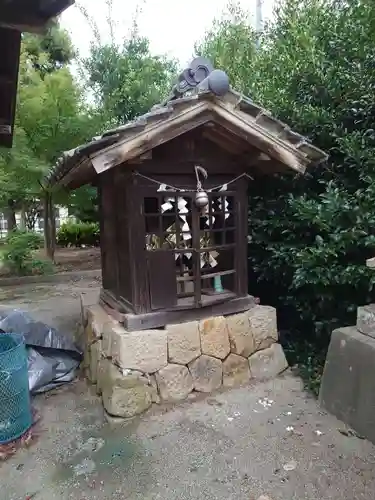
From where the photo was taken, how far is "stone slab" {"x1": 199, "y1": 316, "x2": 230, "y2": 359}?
4465 mm

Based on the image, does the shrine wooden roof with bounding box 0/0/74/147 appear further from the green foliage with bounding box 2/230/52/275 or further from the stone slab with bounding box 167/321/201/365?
the green foliage with bounding box 2/230/52/275

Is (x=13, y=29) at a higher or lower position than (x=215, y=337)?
higher

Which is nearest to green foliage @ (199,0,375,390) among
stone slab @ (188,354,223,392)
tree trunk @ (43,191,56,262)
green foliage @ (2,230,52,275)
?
stone slab @ (188,354,223,392)

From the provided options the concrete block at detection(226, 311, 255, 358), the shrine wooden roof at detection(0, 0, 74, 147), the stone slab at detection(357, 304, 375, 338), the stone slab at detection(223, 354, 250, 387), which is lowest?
the stone slab at detection(223, 354, 250, 387)

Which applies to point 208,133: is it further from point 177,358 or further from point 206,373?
point 206,373

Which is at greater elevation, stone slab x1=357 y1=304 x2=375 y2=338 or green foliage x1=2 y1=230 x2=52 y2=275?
green foliage x1=2 y1=230 x2=52 y2=275

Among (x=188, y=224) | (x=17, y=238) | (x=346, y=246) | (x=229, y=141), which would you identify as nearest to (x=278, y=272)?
(x=346, y=246)

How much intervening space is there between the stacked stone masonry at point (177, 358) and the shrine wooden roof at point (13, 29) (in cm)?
255

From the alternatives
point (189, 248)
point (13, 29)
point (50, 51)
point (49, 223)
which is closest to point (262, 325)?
point (189, 248)

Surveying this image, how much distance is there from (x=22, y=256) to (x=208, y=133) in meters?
9.06

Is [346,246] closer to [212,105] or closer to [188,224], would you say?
[188,224]

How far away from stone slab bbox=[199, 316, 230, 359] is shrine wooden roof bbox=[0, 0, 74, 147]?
3.03 meters

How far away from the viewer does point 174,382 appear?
4289 mm

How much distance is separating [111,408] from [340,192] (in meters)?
3.33
